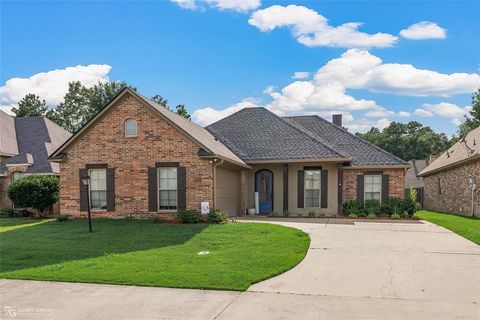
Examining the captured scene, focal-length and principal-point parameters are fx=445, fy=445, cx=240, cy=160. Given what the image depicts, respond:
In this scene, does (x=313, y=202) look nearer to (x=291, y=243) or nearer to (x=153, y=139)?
(x=153, y=139)

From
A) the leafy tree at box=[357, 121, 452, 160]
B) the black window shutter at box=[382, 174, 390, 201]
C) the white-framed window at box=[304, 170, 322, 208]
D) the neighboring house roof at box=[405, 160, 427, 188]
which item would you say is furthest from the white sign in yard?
the leafy tree at box=[357, 121, 452, 160]

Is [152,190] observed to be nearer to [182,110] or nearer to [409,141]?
[182,110]

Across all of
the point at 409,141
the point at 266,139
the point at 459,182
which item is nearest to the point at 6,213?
the point at 266,139

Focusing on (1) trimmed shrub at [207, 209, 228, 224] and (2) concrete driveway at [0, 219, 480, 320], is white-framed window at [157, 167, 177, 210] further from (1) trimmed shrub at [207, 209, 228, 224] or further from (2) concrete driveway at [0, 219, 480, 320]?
(2) concrete driveway at [0, 219, 480, 320]

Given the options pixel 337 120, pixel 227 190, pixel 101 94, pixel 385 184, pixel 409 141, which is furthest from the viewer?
pixel 409 141

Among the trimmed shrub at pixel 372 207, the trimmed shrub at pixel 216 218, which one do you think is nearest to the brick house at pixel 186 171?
the trimmed shrub at pixel 372 207

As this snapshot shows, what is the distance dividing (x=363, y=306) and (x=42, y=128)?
80.0ft

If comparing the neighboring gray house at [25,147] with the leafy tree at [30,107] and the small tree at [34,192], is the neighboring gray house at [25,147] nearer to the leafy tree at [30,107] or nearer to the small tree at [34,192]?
the small tree at [34,192]

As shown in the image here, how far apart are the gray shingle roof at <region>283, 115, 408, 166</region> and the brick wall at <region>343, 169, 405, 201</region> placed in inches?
16.0

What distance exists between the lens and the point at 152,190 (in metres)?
16.9

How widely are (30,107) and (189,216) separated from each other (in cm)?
3934

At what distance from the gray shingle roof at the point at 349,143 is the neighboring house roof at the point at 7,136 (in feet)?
51.0

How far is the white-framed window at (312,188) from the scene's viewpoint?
21062 millimetres

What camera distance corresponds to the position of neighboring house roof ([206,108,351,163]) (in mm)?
20750
